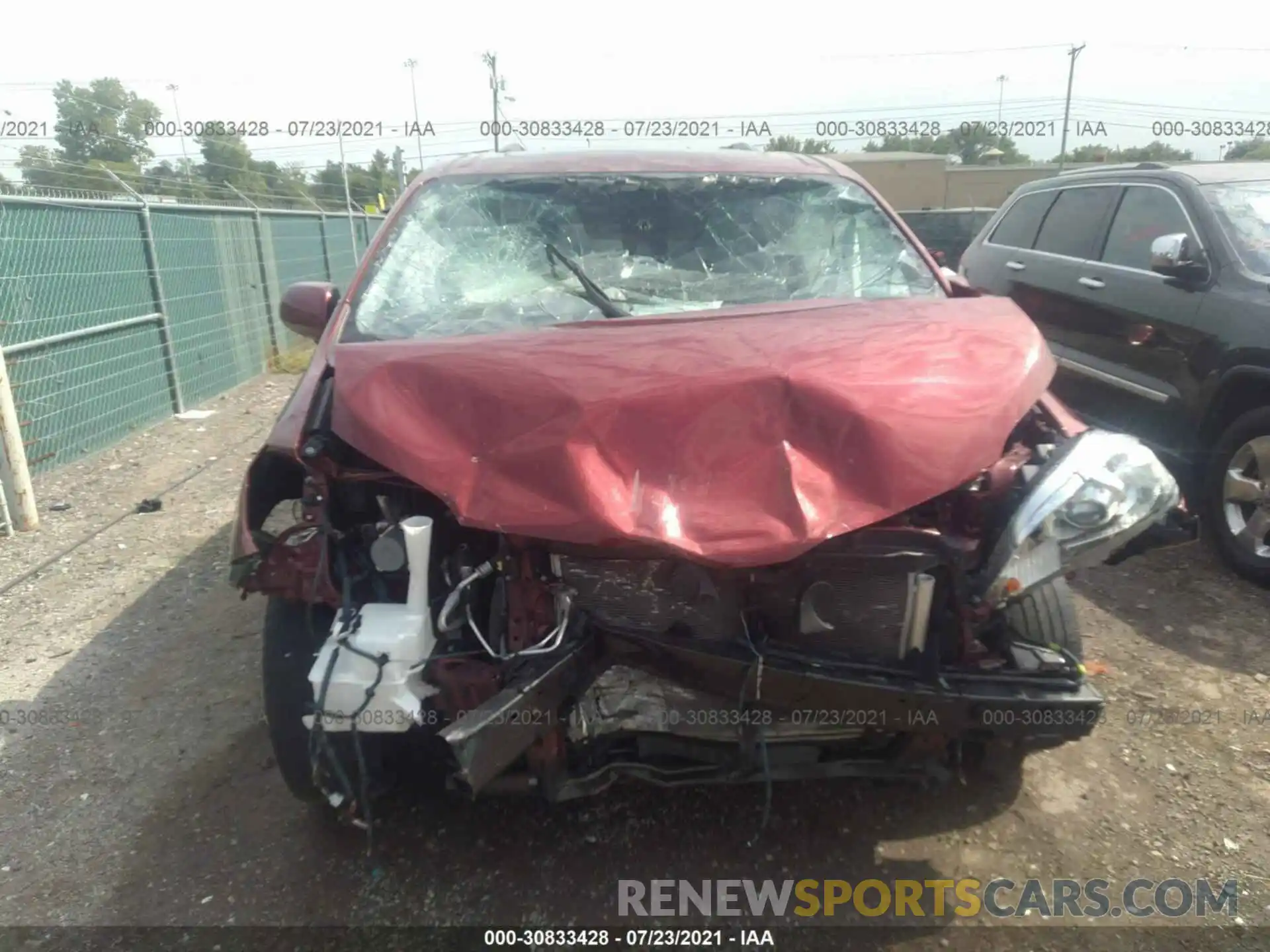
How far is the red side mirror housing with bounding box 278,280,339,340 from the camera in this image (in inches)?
123

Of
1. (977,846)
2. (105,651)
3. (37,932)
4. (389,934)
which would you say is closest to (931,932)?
(977,846)

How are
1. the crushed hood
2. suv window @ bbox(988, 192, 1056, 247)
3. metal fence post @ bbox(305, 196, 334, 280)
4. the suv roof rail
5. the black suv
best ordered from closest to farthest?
the crushed hood
the black suv
the suv roof rail
suv window @ bbox(988, 192, 1056, 247)
metal fence post @ bbox(305, 196, 334, 280)

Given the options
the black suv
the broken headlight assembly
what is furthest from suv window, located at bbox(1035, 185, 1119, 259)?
the broken headlight assembly

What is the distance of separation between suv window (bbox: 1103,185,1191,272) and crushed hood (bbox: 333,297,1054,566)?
3.25 meters

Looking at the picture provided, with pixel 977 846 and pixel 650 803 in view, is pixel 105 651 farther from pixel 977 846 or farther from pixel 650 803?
pixel 977 846

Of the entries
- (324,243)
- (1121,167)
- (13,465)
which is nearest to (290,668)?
(13,465)

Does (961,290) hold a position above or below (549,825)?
above

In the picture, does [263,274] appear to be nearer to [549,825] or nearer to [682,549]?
[549,825]

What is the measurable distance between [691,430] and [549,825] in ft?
4.40

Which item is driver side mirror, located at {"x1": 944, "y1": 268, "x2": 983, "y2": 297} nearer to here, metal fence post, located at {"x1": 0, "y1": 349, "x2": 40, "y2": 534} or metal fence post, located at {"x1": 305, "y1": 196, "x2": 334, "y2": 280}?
metal fence post, located at {"x1": 0, "y1": 349, "x2": 40, "y2": 534}

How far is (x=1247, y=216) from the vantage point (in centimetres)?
434

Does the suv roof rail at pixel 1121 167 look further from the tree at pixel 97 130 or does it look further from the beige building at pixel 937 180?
the beige building at pixel 937 180

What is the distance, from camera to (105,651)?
12.0ft

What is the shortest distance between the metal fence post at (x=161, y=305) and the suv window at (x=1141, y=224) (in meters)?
6.97
